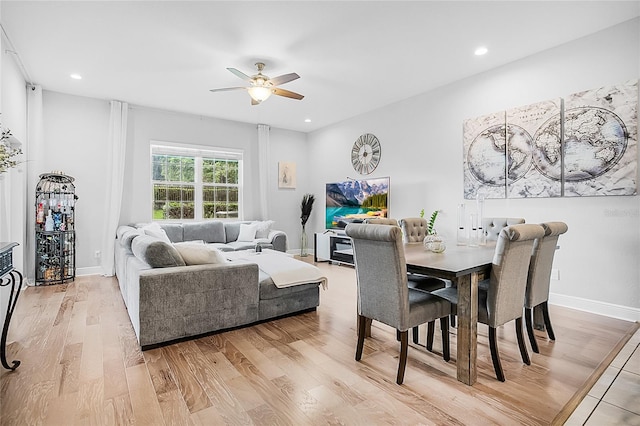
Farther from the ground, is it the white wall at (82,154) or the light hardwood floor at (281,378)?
the white wall at (82,154)

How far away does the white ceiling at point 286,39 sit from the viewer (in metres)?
2.77

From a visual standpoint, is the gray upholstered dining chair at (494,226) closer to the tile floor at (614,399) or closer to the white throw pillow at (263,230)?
the tile floor at (614,399)

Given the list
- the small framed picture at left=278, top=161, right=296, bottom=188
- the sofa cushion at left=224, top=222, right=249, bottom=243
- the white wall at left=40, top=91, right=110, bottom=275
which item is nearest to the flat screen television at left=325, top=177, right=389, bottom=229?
the small framed picture at left=278, top=161, right=296, bottom=188

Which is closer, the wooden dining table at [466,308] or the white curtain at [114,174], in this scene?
the wooden dining table at [466,308]

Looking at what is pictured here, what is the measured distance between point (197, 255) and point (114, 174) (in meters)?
3.35

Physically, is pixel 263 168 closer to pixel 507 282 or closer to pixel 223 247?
pixel 223 247

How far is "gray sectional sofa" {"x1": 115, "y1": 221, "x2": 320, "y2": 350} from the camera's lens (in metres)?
2.41

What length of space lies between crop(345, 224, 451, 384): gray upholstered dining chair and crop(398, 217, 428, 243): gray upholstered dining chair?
1.27m

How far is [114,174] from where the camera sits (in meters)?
5.05

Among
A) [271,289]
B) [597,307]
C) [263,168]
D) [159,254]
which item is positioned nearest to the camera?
[159,254]

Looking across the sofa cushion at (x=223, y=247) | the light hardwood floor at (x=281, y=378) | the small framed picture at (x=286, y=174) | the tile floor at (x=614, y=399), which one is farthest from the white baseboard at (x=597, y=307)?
the small framed picture at (x=286, y=174)

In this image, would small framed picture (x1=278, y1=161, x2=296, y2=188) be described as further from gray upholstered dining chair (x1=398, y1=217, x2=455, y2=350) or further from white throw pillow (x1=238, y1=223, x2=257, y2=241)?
gray upholstered dining chair (x1=398, y1=217, x2=455, y2=350)

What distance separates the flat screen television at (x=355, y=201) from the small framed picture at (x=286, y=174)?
3.21ft

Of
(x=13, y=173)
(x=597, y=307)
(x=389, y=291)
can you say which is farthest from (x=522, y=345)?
(x=13, y=173)
